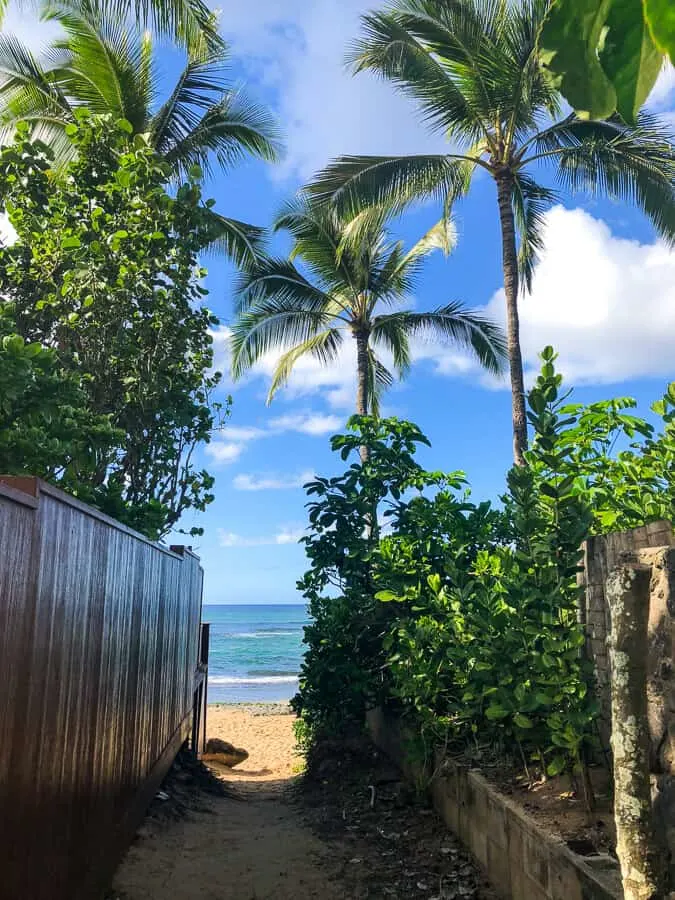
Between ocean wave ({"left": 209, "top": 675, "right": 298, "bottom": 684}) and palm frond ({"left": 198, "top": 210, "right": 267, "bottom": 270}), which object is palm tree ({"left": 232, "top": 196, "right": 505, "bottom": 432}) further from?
ocean wave ({"left": 209, "top": 675, "right": 298, "bottom": 684})

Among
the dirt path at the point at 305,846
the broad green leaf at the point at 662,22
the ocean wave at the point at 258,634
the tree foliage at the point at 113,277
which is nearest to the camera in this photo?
the broad green leaf at the point at 662,22

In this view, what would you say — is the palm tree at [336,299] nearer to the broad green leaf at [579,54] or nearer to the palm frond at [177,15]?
the palm frond at [177,15]

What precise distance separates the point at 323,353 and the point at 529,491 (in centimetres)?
1353

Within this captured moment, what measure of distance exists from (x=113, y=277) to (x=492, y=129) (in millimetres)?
6363

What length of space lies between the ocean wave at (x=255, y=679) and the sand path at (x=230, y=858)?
2889 cm

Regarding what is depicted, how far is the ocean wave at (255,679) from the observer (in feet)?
116

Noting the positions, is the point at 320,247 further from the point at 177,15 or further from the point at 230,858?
the point at 230,858

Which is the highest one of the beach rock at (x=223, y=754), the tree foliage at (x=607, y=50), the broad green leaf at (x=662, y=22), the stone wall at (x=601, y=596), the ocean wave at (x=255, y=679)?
the tree foliage at (x=607, y=50)

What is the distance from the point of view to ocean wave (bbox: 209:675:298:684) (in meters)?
35.3

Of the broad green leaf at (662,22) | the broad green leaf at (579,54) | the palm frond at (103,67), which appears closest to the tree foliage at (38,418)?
the broad green leaf at (579,54)

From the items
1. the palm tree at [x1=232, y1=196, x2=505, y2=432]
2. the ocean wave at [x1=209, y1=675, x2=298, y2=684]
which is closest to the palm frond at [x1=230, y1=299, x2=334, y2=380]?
the palm tree at [x1=232, y1=196, x2=505, y2=432]

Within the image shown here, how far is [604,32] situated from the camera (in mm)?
680

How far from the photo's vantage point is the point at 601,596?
150 inches

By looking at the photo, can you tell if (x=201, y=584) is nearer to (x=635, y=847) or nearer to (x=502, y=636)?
Answer: (x=502, y=636)
